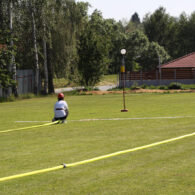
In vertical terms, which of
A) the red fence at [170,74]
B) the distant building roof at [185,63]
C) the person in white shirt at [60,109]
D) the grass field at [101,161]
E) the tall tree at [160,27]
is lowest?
the grass field at [101,161]

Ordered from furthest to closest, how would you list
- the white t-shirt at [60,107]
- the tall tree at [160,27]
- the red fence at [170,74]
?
the tall tree at [160,27], the red fence at [170,74], the white t-shirt at [60,107]

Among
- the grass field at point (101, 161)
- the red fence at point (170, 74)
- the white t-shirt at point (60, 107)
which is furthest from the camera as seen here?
the red fence at point (170, 74)

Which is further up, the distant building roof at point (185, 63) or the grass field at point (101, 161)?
the distant building roof at point (185, 63)

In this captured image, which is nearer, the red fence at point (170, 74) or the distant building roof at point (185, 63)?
the red fence at point (170, 74)

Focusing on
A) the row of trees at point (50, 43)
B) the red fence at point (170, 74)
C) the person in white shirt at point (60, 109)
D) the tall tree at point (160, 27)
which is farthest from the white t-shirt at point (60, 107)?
the tall tree at point (160, 27)

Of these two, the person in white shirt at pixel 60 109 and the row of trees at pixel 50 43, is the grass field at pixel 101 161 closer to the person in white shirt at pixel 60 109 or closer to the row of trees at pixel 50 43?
the person in white shirt at pixel 60 109

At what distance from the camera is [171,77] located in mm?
59719

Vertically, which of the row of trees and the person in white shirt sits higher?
the row of trees

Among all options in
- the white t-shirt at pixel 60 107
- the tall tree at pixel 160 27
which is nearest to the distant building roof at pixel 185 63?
the tall tree at pixel 160 27

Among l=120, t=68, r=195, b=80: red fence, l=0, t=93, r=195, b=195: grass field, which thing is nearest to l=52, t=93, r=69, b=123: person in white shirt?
l=0, t=93, r=195, b=195: grass field

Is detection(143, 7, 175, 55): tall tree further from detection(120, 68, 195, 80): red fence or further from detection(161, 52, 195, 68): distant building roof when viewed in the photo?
detection(120, 68, 195, 80): red fence

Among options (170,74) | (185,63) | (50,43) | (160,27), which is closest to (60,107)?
(50,43)

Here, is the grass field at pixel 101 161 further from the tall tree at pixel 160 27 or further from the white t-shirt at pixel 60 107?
the tall tree at pixel 160 27

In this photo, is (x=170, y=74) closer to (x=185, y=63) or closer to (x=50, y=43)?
(x=185, y=63)
